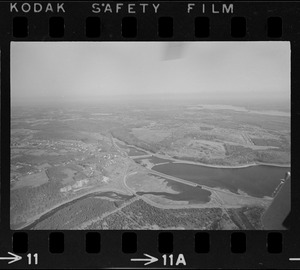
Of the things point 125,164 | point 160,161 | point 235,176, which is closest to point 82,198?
point 125,164

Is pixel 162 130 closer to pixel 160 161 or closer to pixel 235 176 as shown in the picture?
pixel 160 161

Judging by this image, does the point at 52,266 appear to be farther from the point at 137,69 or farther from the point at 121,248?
the point at 137,69

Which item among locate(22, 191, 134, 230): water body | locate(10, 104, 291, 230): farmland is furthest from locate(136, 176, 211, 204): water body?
locate(22, 191, 134, 230): water body

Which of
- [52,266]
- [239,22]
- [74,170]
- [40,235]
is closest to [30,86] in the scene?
[74,170]

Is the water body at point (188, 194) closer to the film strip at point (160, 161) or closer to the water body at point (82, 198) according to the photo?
the film strip at point (160, 161)

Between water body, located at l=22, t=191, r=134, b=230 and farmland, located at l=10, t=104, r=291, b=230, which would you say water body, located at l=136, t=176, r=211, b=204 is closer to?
farmland, located at l=10, t=104, r=291, b=230

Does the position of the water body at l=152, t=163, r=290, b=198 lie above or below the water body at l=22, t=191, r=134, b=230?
above

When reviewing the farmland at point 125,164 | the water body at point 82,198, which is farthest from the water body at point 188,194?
the water body at point 82,198
